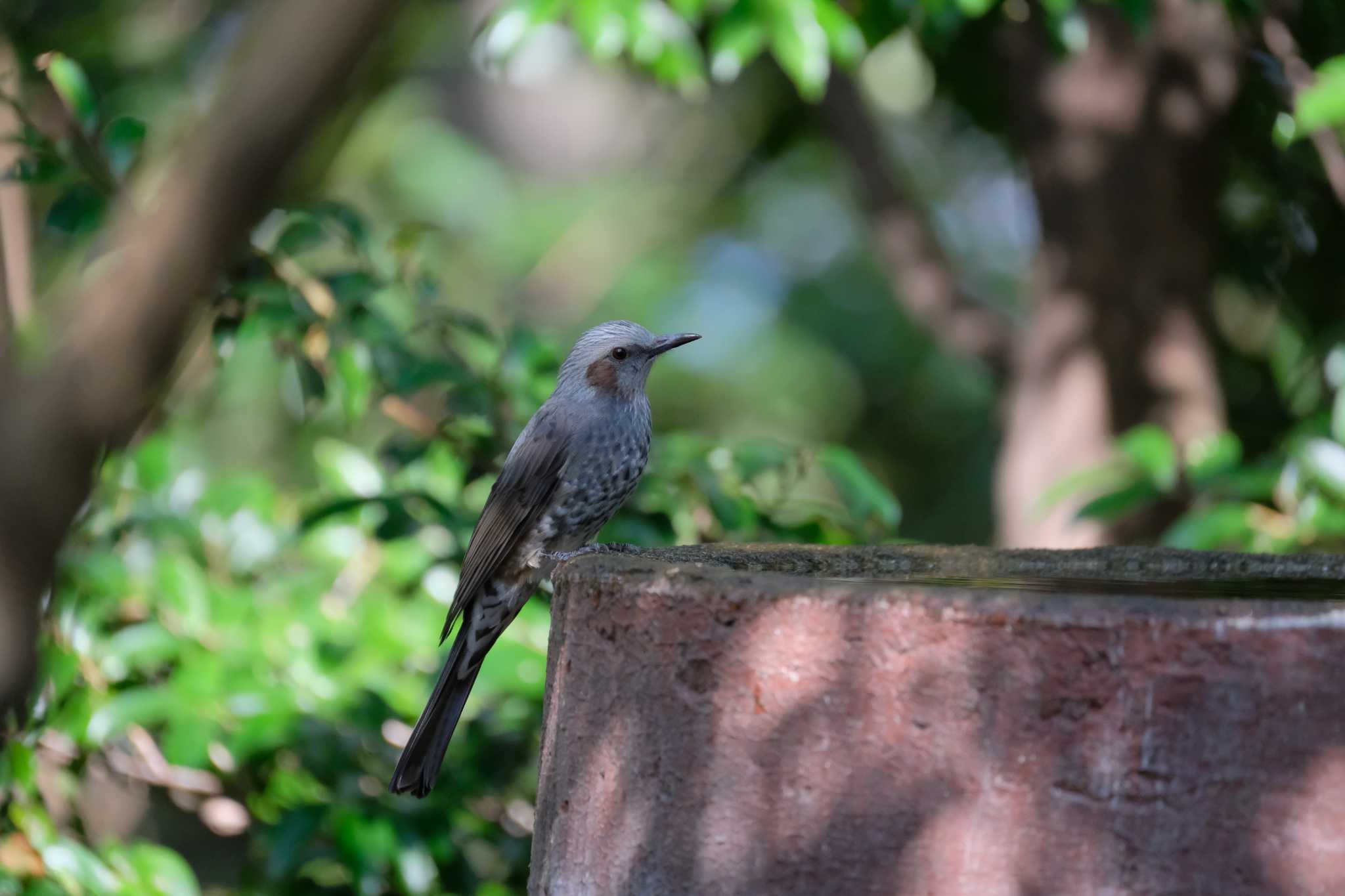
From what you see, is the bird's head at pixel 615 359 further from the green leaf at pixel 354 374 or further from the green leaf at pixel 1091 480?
the green leaf at pixel 1091 480

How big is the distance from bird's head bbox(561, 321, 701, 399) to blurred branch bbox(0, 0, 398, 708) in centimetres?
198

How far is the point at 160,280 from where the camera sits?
179 centimetres

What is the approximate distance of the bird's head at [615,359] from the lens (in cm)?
377

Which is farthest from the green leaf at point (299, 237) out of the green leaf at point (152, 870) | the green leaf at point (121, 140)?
the green leaf at point (152, 870)

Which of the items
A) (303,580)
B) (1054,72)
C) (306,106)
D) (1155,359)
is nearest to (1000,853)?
(306,106)

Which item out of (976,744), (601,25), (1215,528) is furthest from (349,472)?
(976,744)

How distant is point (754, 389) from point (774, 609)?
7.98m

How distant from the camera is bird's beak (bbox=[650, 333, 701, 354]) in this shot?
12.4ft

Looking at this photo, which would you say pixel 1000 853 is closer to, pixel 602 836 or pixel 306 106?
pixel 602 836

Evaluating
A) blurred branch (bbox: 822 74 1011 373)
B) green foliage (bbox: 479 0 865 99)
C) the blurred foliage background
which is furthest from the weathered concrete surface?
blurred branch (bbox: 822 74 1011 373)

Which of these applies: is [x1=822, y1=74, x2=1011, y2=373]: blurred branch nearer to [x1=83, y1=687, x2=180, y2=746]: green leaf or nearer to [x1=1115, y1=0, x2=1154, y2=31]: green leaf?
[x1=1115, y1=0, x2=1154, y2=31]: green leaf

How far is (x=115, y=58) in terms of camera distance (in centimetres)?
728

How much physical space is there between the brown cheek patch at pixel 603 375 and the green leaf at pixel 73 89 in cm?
139

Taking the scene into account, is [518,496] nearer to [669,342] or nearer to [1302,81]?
[669,342]
